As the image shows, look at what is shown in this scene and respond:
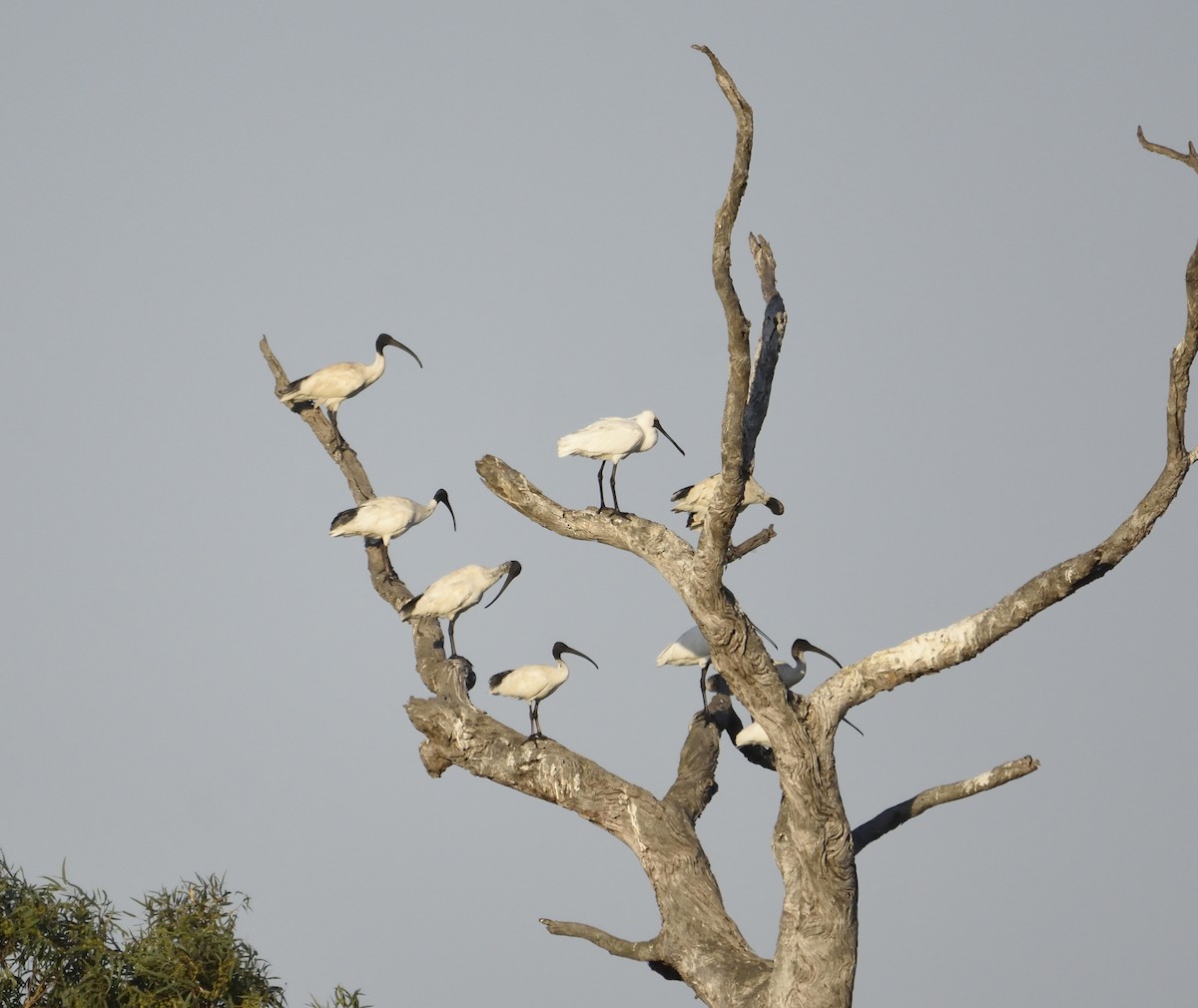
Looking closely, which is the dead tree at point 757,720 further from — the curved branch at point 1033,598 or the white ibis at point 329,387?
the white ibis at point 329,387

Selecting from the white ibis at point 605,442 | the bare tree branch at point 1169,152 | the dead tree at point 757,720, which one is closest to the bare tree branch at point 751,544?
the dead tree at point 757,720


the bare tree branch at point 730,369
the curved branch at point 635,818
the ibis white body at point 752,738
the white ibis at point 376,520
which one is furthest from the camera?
the white ibis at point 376,520

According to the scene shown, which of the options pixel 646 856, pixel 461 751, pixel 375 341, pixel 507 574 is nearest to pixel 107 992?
pixel 461 751

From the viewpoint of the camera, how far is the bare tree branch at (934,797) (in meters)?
10.5

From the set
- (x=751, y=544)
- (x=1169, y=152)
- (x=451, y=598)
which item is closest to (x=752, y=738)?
(x=751, y=544)

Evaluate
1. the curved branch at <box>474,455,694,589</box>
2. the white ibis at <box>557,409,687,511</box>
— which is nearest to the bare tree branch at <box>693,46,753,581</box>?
the curved branch at <box>474,455,694,589</box>

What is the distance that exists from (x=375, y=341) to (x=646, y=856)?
8820 millimetres

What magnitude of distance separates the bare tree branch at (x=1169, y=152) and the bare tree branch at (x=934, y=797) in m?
3.82

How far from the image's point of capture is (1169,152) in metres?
8.93

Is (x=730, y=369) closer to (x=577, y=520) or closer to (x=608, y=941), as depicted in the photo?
(x=577, y=520)

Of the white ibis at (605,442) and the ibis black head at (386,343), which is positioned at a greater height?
the ibis black head at (386,343)

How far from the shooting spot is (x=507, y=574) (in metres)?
15.4

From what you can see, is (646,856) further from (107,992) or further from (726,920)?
(107,992)

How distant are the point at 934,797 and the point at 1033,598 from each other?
6.58 ft
